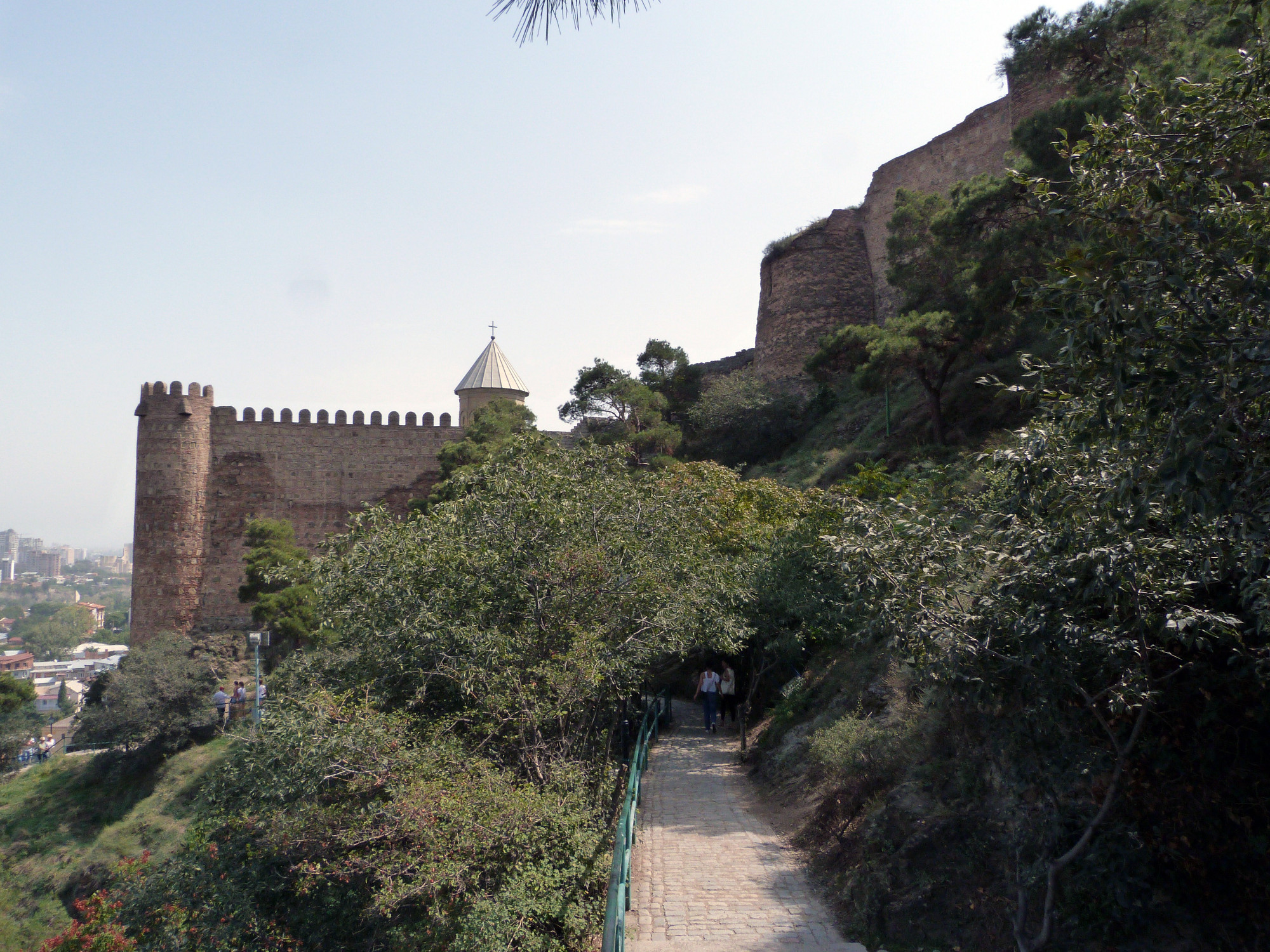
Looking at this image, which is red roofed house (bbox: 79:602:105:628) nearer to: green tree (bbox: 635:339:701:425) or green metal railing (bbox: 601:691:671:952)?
green tree (bbox: 635:339:701:425)

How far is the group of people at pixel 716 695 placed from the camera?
1301 centimetres

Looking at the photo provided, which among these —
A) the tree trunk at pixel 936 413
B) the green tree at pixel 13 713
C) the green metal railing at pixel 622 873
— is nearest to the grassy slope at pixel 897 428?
the tree trunk at pixel 936 413

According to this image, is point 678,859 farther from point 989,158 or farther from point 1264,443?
point 989,158

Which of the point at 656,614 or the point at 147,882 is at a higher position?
the point at 656,614

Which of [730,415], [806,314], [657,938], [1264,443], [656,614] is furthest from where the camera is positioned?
[806,314]

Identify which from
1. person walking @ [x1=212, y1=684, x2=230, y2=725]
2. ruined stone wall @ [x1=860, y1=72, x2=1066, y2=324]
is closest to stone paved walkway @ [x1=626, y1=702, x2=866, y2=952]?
person walking @ [x1=212, y1=684, x2=230, y2=725]

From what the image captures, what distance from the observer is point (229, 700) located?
2203cm

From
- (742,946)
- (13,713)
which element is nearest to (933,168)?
(742,946)

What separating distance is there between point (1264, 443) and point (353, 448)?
29.4 meters

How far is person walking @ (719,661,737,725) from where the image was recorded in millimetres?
13078


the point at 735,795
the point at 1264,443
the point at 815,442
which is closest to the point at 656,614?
the point at 735,795

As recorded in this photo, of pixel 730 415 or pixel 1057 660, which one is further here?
pixel 730 415

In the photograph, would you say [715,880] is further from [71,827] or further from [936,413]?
[71,827]

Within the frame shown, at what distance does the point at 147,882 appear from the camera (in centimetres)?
945
